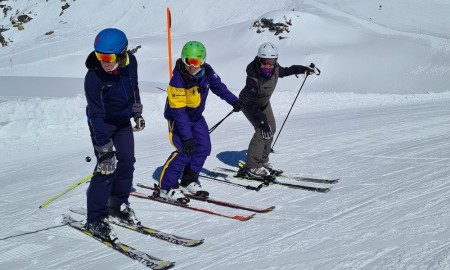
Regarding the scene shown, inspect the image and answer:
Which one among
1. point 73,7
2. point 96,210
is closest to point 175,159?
point 96,210

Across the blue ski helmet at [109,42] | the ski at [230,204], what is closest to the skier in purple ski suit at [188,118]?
the ski at [230,204]

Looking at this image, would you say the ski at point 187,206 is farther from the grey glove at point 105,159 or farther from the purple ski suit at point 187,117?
the grey glove at point 105,159

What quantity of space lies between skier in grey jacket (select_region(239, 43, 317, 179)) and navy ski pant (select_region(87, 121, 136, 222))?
77.0 inches

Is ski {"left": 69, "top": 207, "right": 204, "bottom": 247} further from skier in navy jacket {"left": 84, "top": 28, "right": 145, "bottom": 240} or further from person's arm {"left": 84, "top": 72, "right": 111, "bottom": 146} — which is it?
person's arm {"left": 84, "top": 72, "right": 111, "bottom": 146}

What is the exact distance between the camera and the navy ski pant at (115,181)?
4.52 metres

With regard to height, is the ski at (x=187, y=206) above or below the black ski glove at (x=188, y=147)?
below

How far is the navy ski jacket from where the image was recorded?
4.34m

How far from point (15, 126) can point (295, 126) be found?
6193mm

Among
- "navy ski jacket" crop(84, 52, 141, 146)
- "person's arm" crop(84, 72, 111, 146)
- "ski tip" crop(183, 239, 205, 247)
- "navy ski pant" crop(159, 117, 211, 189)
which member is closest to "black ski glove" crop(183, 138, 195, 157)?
"navy ski pant" crop(159, 117, 211, 189)

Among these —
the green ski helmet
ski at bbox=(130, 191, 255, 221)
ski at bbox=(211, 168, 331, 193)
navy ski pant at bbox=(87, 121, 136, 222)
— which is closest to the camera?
navy ski pant at bbox=(87, 121, 136, 222)

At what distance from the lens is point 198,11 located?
46.7 m

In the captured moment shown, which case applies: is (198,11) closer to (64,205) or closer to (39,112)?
(39,112)

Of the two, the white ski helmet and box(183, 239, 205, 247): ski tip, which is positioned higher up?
the white ski helmet

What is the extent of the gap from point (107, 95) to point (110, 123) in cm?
31
